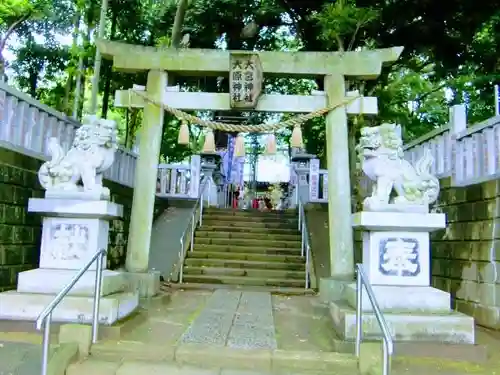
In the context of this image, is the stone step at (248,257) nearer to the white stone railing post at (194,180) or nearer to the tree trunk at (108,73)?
the white stone railing post at (194,180)

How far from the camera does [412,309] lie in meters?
5.42

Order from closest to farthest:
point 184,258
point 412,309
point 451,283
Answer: point 412,309
point 451,283
point 184,258

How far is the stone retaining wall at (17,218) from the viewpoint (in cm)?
639

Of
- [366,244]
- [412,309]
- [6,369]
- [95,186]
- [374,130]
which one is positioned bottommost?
[6,369]

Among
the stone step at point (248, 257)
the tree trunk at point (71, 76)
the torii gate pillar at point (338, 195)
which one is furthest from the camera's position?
the tree trunk at point (71, 76)

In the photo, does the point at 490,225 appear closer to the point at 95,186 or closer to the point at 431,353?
the point at 431,353

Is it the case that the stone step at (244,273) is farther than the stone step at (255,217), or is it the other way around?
the stone step at (255,217)

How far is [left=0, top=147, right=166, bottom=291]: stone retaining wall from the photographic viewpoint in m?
6.39

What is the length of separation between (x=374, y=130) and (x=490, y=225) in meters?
2.14

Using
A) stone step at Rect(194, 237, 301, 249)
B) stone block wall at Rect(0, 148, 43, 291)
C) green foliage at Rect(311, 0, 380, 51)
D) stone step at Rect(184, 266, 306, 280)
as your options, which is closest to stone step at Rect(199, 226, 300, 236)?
stone step at Rect(194, 237, 301, 249)

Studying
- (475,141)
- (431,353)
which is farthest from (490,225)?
(431,353)

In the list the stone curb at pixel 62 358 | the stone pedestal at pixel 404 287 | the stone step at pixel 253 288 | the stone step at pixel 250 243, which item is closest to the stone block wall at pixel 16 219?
the stone curb at pixel 62 358

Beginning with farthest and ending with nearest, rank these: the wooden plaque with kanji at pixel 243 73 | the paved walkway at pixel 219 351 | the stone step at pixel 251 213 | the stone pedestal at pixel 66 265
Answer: the stone step at pixel 251 213 → the wooden plaque with kanji at pixel 243 73 → the stone pedestal at pixel 66 265 → the paved walkway at pixel 219 351

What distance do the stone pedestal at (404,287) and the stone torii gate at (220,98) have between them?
279cm
